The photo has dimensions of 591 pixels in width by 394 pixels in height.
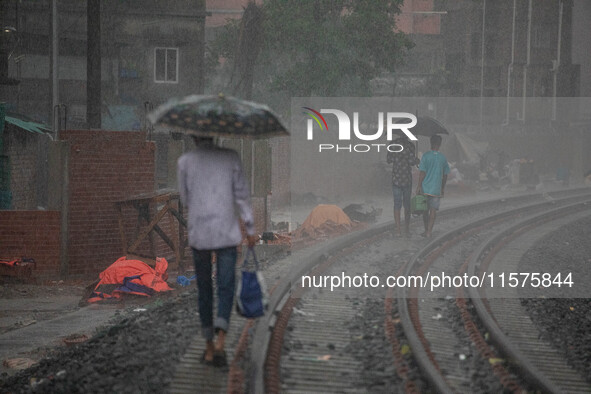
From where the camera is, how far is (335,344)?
6.93 metres

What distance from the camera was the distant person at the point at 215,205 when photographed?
18.3ft

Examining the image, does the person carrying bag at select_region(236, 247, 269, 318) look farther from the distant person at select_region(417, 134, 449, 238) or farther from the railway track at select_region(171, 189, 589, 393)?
the distant person at select_region(417, 134, 449, 238)

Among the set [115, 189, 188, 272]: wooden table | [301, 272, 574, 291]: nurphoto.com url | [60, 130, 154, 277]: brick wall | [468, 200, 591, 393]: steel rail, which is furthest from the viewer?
[60, 130, 154, 277]: brick wall

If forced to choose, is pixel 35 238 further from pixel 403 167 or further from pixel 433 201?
pixel 433 201

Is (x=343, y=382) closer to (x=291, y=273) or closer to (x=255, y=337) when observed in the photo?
(x=255, y=337)

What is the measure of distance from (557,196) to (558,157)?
15.1 m

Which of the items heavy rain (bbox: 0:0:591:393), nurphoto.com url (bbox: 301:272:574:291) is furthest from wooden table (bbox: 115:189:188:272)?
nurphoto.com url (bbox: 301:272:574:291)

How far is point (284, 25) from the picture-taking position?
27.2 meters

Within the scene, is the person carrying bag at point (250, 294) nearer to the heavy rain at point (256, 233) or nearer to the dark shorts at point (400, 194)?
the heavy rain at point (256, 233)

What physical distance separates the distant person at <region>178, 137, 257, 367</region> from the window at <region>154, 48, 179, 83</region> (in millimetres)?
27713

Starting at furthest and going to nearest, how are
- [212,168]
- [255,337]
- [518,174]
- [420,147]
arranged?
[420,147] → [518,174] → [255,337] → [212,168]

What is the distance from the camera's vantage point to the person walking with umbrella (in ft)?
18.3

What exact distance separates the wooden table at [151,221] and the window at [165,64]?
70.4 feet

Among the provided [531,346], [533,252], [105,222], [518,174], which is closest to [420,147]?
[518,174]
